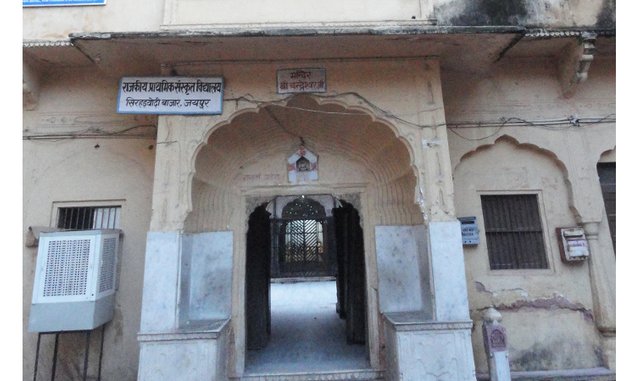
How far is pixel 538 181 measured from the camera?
17.4 ft

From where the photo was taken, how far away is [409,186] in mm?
5066

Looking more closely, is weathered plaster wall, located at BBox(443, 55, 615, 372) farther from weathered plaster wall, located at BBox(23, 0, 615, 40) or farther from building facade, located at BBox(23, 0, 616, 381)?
weathered plaster wall, located at BBox(23, 0, 615, 40)

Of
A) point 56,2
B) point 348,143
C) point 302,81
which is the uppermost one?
point 56,2

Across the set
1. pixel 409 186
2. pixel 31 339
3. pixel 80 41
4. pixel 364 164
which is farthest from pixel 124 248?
pixel 409 186

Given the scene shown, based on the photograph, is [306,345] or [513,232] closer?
[513,232]

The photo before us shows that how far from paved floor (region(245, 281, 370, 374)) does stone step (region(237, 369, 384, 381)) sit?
88 mm

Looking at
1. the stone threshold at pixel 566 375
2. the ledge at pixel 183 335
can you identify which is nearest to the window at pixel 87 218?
the ledge at pixel 183 335

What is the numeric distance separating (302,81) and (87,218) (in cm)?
365

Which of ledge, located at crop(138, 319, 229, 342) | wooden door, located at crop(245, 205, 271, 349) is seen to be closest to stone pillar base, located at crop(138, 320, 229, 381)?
ledge, located at crop(138, 319, 229, 342)

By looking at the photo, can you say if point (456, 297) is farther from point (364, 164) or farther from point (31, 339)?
point (31, 339)

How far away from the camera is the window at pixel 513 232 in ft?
16.9

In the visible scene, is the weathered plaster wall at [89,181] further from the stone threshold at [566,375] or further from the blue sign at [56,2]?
the stone threshold at [566,375]

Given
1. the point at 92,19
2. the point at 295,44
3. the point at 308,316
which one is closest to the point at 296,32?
the point at 295,44

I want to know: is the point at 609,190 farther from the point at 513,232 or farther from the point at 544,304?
the point at 544,304
